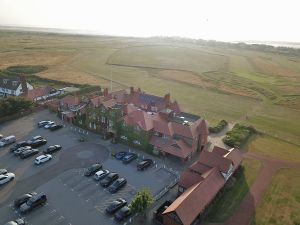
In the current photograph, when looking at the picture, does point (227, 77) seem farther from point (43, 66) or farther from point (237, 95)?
point (43, 66)

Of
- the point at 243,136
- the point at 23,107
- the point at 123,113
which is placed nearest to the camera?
the point at 123,113

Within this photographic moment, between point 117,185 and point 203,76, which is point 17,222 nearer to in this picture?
point 117,185

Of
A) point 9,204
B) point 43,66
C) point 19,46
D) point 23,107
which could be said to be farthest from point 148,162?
point 19,46

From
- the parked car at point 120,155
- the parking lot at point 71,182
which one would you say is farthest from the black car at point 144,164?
the parked car at point 120,155

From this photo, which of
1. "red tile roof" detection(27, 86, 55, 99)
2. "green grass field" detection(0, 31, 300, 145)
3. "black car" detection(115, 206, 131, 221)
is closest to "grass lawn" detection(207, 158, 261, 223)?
"black car" detection(115, 206, 131, 221)

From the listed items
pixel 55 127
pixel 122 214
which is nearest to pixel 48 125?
pixel 55 127

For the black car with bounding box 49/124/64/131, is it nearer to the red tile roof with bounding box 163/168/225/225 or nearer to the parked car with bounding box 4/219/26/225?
the parked car with bounding box 4/219/26/225
